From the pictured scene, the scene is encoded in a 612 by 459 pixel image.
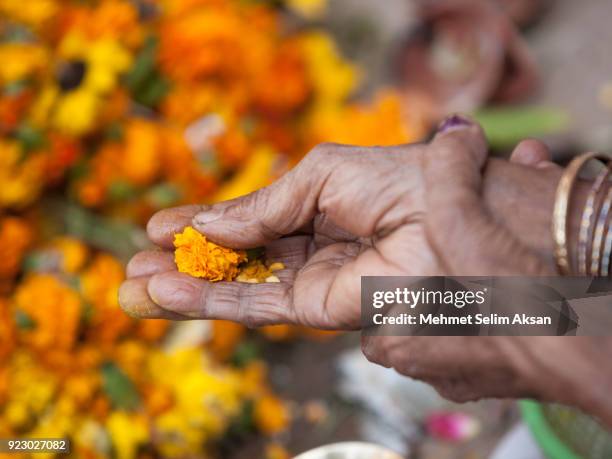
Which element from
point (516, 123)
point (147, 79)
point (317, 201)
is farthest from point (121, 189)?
point (516, 123)

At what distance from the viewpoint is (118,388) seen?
206 centimetres

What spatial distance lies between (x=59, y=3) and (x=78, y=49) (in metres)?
0.20

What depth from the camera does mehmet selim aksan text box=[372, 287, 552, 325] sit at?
115 centimetres

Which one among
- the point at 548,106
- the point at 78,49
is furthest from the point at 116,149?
the point at 548,106

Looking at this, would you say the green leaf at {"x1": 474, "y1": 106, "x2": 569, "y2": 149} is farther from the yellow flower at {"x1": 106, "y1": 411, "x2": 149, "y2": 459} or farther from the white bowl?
the yellow flower at {"x1": 106, "y1": 411, "x2": 149, "y2": 459}

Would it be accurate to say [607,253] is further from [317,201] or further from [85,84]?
[85,84]

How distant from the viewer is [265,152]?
258 centimetres

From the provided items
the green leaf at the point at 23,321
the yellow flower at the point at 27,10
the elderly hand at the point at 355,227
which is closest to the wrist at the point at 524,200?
the elderly hand at the point at 355,227

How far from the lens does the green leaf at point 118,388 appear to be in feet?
6.75

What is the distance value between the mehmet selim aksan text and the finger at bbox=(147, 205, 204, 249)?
424 millimetres

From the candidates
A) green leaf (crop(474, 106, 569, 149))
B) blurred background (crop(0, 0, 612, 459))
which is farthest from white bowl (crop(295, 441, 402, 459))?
green leaf (crop(474, 106, 569, 149))

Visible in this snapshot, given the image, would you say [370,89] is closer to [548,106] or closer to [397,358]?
[548,106]

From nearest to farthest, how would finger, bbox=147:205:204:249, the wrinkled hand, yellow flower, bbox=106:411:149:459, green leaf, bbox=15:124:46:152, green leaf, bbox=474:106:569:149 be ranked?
the wrinkled hand → finger, bbox=147:205:204:249 → yellow flower, bbox=106:411:149:459 → green leaf, bbox=15:124:46:152 → green leaf, bbox=474:106:569:149

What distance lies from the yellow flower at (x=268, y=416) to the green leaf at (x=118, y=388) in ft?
1.41
